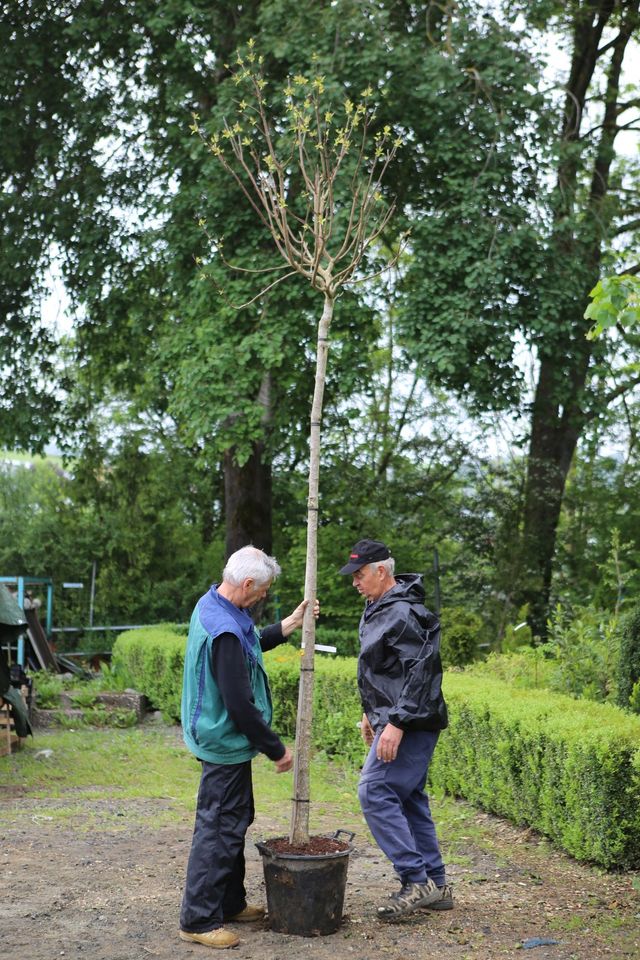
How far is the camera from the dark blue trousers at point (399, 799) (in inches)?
199

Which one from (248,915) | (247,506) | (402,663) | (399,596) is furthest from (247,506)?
(248,915)

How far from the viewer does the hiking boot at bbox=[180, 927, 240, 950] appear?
15.1 feet

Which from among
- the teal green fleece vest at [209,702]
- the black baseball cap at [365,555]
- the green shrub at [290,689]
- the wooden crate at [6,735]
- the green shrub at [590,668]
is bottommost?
the wooden crate at [6,735]

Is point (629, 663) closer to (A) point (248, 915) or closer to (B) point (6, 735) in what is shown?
(A) point (248, 915)

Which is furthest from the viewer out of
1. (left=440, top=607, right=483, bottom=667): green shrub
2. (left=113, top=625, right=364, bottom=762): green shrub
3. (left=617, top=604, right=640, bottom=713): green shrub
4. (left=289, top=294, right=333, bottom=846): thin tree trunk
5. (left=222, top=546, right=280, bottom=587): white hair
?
(left=440, top=607, right=483, bottom=667): green shrub

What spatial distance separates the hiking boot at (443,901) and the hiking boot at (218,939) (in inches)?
40.4

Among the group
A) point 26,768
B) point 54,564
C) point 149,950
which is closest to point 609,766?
point 149,950

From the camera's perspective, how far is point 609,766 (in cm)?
614

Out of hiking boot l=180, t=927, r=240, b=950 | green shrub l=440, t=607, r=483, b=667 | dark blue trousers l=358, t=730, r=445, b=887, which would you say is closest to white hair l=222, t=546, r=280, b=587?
dark blue trousers l=358, t=730, r=445, b=887

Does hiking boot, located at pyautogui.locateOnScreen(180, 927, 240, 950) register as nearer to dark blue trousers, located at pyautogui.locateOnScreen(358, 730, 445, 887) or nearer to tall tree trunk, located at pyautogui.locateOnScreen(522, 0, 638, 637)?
dark blue trousers, located at pyautogui.locateOnScreen(358, 730, 445, 887)

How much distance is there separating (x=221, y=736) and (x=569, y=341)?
10.6 m

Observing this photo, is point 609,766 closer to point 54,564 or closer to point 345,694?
point 345,694

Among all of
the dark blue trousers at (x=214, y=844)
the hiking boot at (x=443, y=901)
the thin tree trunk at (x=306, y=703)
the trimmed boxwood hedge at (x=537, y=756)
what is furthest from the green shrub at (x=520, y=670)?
the dark blue trousers at (x=214, y=844)

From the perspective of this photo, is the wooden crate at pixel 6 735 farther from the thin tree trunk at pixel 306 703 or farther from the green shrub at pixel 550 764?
the thin tree trunk at pixel 306 703
